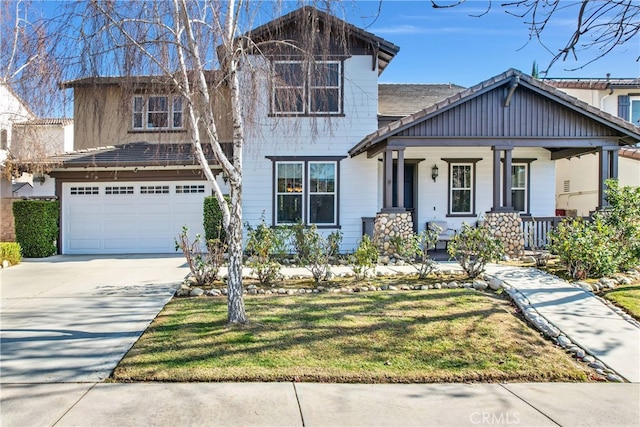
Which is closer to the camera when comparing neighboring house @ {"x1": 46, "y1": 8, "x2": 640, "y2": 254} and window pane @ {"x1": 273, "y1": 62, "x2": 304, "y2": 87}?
window pane @ {"x1": 273, "y1": 62, "x2": 304, "y2": 87}

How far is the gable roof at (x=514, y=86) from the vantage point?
11.3 m

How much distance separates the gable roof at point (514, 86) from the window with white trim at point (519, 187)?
137 inches

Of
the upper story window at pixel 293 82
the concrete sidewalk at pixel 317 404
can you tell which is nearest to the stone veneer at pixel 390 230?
the upper story window at pixel 293 82

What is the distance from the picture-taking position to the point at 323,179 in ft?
44.4

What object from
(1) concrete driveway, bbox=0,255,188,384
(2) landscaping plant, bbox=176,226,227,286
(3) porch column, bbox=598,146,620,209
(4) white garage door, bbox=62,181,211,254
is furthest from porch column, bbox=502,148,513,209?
(4) white garage door, bbox=62,181,211,254

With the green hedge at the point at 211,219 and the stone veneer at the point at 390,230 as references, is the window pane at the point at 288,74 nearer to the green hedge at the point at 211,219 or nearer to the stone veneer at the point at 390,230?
the stone veneer at the point at 390,230

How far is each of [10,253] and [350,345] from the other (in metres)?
10.6

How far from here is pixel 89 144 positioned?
51.0 ft

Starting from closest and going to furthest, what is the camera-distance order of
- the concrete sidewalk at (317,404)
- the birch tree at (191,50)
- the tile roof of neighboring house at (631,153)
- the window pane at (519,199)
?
the concrete sidewalk at (317,404)
the birch tree at (191,50)
the window pane at (519,199)
the tile roof of neighboring house at (631,153)

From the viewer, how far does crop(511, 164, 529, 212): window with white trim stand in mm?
14820

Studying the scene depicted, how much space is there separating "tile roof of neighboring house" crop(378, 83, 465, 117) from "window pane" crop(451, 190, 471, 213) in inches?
124

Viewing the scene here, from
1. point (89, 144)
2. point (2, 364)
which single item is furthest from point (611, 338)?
point (89, 144)

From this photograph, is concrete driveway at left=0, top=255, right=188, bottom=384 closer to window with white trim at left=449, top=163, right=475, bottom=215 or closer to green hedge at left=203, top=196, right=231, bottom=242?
green hedge at left=203, top=196, right=231, bottom=242

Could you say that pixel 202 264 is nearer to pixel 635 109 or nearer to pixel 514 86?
pixel 514 86
